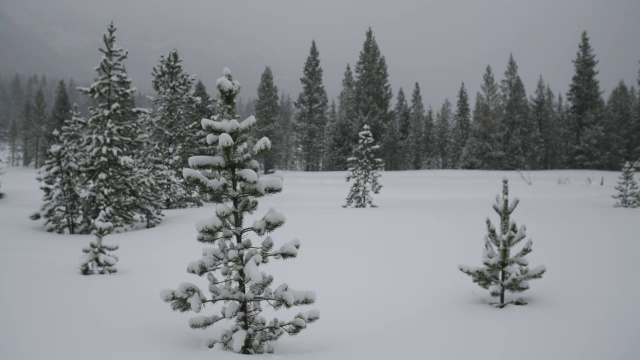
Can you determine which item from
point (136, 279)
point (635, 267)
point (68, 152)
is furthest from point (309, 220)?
point (68, 152)

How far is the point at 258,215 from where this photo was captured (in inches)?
728

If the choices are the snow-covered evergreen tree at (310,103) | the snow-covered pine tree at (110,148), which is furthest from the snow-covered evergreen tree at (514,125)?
the snow-covered pine tree at (110,148)

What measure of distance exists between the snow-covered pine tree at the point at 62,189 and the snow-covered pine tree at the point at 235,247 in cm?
1555

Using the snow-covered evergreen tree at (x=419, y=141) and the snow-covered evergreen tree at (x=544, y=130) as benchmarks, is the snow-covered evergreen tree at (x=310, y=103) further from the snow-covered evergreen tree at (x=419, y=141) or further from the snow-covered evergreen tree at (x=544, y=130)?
the snow-covered evergreen tree at (x=544, y=130)

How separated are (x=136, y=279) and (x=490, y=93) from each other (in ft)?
195

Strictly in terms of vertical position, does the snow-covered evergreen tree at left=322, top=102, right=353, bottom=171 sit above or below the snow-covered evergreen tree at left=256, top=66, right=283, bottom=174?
below

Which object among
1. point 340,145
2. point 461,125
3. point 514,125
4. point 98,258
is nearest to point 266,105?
point 340,145

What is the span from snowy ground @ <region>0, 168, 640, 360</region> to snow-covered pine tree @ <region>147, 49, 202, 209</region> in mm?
8591

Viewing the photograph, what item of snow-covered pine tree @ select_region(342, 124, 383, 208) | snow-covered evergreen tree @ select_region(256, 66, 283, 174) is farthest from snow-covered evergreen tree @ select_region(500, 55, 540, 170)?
snow-covered pine tree @ select_region(342, 124, 383, 208)

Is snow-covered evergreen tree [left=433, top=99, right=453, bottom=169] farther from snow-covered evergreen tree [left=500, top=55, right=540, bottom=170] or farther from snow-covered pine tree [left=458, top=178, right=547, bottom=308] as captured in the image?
snow-covered pine tree [left=458, top=178, right=547, bottom=308]

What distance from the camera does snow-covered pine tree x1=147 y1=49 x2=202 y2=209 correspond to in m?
24.9

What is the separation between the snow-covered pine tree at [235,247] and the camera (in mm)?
5168

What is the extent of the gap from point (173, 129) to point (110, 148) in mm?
8553

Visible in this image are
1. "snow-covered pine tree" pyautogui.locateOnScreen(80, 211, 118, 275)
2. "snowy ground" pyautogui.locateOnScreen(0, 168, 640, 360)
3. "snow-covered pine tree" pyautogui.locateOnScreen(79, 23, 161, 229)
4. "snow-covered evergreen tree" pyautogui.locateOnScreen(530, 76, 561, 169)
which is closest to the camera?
"snowy ground" pyautogui.locateOnScreen(0, 168, 640, 360)
